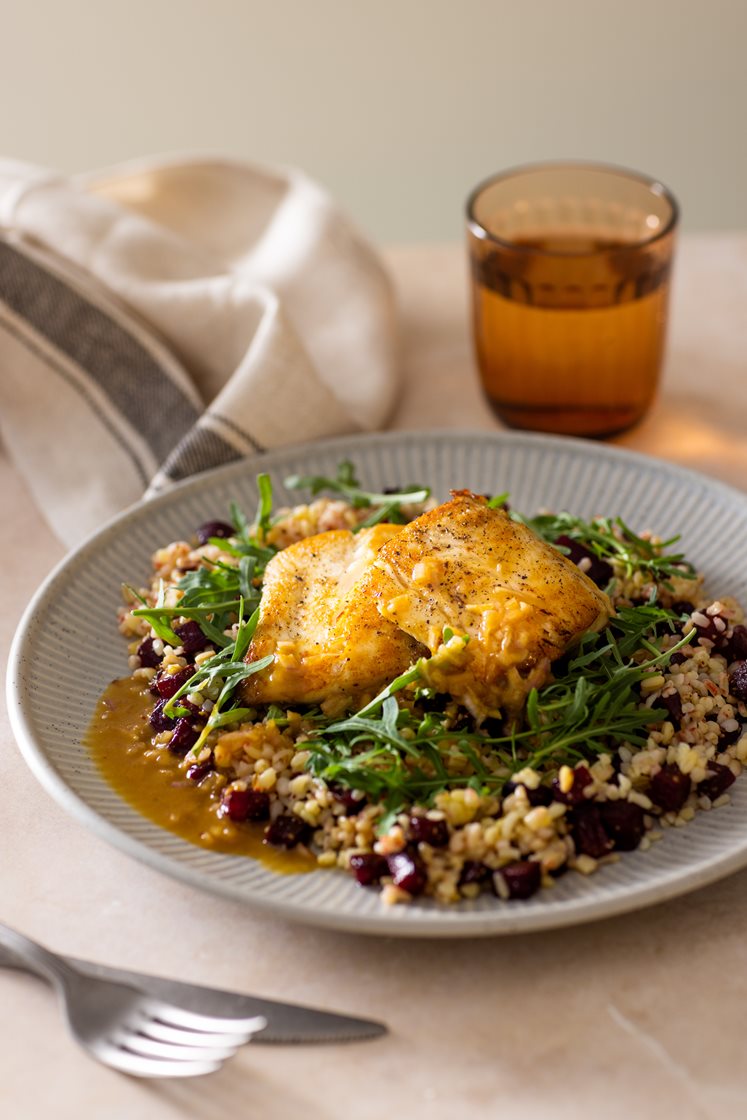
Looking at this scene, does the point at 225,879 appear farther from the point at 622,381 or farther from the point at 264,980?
the point at 622,381

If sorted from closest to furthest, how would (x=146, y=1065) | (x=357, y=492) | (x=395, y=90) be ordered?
(x=146, y=1065)
(x=357, y=492)
(x=395, y=90)

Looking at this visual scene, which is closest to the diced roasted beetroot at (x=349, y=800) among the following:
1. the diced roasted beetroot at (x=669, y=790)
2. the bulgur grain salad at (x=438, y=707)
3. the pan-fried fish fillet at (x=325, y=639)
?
the bulgur grain salad at (x=438, y=707)

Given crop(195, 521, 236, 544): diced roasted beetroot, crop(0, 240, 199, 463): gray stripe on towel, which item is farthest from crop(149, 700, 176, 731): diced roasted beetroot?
crop(0, 240, 199, 463): gray stripe on towel

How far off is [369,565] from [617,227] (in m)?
1.92

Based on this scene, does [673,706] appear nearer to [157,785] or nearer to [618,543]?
[618,543]

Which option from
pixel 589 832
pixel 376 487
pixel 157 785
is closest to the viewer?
pixel 589 832

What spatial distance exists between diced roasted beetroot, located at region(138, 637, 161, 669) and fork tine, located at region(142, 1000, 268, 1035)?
0.96 metres

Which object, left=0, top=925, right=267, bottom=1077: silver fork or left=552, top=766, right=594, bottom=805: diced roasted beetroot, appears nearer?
left=0, top=925, right=267, bottom=1077: silver fork

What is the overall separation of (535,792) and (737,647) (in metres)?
0.73

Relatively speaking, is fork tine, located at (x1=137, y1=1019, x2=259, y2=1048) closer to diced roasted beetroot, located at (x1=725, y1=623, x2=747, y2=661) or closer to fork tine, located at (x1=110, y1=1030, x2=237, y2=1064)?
fork tine, located at (x1=110, y1=1030, x2=237, y2=1064)

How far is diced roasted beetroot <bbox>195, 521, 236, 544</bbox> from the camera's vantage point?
356 cm

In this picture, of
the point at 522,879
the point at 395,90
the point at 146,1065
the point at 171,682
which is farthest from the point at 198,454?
the point at 395,90

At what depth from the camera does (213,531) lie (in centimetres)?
357

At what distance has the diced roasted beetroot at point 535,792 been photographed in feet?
8.71
